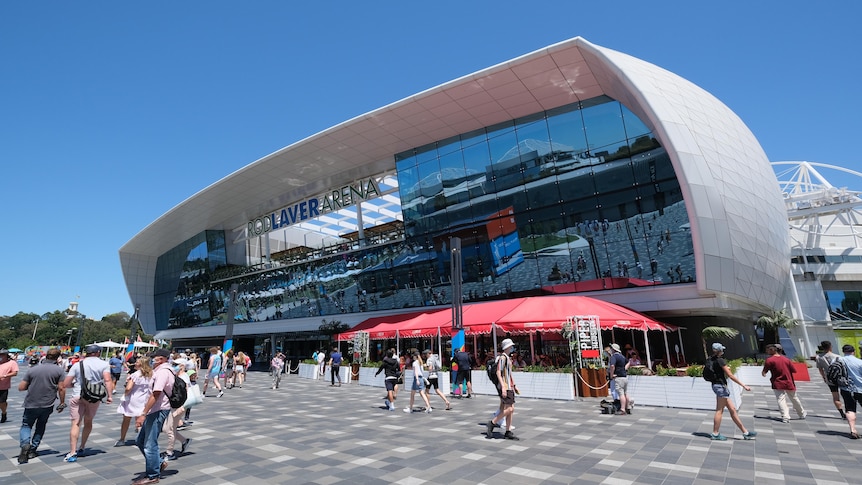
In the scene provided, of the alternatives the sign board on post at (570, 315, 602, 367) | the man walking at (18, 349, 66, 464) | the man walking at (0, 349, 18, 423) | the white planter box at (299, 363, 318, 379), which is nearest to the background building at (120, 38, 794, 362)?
the white planter box at (299, 363, 318, 379)

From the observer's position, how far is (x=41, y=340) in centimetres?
7806

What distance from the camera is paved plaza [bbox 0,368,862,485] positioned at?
5.62 m

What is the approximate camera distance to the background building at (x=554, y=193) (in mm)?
19125

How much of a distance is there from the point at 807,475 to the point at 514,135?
68.5ft

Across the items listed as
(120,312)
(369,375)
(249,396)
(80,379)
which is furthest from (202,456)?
(120,312)

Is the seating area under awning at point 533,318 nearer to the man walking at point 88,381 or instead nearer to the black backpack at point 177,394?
the black backpack at point 177,394

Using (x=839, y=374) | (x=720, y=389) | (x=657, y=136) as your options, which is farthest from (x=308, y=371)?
(x=839, y=374)

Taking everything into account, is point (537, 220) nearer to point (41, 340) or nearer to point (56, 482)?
point (56, 482)

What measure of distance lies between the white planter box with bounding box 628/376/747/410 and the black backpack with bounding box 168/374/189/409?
11.7 meters

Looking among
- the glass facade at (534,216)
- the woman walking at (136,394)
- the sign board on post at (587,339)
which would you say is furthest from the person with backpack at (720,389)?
the glass facade at (534,216)

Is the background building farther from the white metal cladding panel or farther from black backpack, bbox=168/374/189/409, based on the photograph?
black backpack, bbox=168/374/189/409

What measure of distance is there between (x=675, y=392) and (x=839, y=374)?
14.1 feet

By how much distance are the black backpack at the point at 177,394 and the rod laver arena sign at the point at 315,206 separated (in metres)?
26.1

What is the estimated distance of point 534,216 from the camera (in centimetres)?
2328
